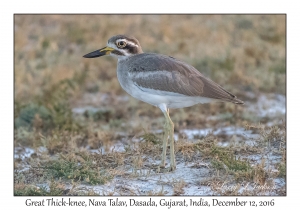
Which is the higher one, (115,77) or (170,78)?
(115,77)

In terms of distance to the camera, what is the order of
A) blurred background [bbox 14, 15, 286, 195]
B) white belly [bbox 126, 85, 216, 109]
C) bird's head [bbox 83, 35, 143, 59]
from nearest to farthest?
1. white belly [bbox 126, 85, 216, 109]
2. bird's head [bbox 83, 35, 143, 59]
3. blurred background [bbox 14, 15, 286, 195]

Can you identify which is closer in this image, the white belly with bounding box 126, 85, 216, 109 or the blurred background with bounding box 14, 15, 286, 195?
the white belly with bounding box 126, 85, 216, 109

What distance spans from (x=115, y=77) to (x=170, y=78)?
203 inches

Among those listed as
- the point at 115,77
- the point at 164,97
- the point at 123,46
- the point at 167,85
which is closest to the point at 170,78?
the point at 167,85

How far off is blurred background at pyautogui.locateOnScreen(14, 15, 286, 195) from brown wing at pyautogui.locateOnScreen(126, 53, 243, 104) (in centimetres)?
142

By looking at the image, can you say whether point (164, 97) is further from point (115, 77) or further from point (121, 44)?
point (115, 77)

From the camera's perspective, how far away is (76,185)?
17.9ft

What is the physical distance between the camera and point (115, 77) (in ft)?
36.2

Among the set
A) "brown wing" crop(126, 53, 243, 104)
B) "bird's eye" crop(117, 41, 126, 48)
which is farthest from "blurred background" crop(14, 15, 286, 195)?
"bird's eye" crop(117, 41, 126, 48)

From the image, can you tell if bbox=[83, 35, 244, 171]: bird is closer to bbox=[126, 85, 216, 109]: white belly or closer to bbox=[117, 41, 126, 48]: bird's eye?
bbox=[126, 85, 216, 109]: white belly

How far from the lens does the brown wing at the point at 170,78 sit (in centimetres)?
593

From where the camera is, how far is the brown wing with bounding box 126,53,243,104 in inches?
234

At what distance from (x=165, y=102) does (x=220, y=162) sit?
848 mm

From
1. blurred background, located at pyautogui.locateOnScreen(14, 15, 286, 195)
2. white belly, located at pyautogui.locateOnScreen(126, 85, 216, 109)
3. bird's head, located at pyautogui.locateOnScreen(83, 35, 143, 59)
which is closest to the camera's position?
white belly, located at pyautogui.locateOnScreen(126, 85, 216, 109)
